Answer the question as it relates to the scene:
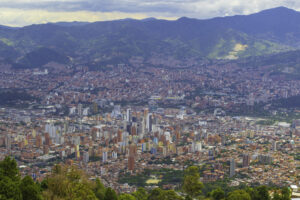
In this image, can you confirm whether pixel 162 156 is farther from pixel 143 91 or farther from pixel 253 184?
pixel 143 91

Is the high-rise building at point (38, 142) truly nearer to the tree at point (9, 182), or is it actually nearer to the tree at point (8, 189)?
the tree at point (9, 182)

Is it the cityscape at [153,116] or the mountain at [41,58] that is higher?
the mountain at [41,58]

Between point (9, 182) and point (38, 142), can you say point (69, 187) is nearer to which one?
point (9, 182)

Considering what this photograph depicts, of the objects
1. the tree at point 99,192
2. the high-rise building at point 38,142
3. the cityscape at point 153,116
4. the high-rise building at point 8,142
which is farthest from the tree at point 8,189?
the high-rise building at point 38,142

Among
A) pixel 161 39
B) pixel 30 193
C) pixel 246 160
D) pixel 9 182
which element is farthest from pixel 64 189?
pixel 161 39

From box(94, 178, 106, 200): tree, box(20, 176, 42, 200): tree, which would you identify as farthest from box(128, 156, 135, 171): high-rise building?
box(20, 176, 42, 200): tree

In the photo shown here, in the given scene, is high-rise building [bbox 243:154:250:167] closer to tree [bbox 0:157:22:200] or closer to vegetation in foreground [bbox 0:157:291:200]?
vegetation in foreground [bbox 0:157:291:200]

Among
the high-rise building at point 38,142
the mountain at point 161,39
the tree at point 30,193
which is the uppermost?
the mountain at point 161,39

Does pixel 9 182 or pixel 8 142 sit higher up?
pixel 9 182
